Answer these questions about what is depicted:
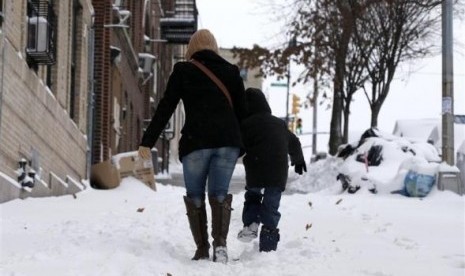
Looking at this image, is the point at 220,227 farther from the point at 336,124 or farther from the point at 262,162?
the point at 336,124

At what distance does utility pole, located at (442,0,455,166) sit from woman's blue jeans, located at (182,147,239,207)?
29.8 ft

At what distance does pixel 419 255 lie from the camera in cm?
618

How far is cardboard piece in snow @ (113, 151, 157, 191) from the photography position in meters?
14.4

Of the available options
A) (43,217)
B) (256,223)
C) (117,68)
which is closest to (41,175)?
(43,217)

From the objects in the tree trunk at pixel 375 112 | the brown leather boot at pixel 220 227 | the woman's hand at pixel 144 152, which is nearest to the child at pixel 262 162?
the brown leather boot at pixel 220 227

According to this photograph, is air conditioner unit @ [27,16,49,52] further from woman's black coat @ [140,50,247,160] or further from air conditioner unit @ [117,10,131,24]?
air conditioner unit @ [117,10,131,24]

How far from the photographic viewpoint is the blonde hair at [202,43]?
5694 mm

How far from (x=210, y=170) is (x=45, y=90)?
6135mm

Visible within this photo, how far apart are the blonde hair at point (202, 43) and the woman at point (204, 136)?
0.04 feet

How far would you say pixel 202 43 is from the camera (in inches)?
224

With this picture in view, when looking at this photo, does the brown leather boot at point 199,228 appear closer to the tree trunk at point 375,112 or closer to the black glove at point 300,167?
the black glove at point 300,167

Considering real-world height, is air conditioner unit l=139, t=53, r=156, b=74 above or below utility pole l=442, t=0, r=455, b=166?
above

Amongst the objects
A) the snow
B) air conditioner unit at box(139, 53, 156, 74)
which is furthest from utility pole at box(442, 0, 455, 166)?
air conditioner unit at box(139, 53, 156, 74)

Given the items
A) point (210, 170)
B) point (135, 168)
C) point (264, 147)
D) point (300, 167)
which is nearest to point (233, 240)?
point (300, 167)
